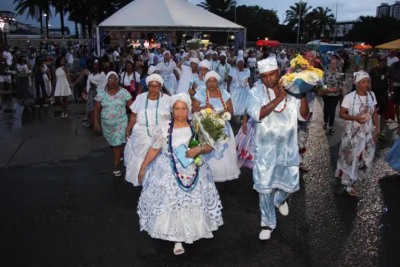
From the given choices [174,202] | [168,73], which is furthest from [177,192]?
[168,73]

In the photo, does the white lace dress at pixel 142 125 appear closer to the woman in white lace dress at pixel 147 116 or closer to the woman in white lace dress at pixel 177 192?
the woman in white lace dress at pixel 147 116

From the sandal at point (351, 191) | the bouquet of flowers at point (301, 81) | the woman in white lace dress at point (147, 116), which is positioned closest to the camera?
the bouquet of flowers at point (301, 81)

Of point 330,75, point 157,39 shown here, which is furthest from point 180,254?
point 157,39

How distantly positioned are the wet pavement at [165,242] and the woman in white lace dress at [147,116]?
683 millimetres

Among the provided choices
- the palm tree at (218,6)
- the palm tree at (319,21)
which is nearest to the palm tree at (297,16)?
the palm tree at (319,21)

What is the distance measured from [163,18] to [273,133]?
1215 centimetres

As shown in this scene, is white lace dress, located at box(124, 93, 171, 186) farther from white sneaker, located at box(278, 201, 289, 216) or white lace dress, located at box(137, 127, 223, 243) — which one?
white sneaker, located at box(278, 201, 289, 216)

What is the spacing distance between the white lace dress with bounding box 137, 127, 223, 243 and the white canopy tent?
11.5 meters

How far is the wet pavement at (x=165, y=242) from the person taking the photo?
4.64m

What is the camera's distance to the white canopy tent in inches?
620

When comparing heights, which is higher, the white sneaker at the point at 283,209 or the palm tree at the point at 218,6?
the palm tree at the point at 218,6

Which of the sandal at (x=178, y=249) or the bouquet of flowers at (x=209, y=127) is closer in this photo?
the bouquet of flowers at (x=209, y=127)

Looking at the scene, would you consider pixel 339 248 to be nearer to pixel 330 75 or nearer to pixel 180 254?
pixel 180 254

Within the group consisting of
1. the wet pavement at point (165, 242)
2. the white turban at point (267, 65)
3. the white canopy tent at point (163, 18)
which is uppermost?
the white canopy tent at point (163, 18)
